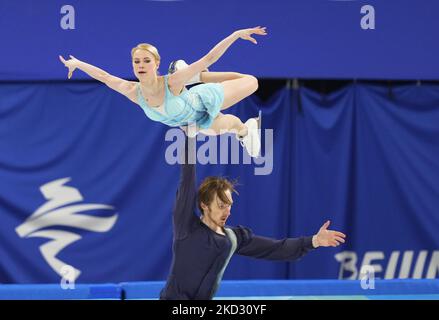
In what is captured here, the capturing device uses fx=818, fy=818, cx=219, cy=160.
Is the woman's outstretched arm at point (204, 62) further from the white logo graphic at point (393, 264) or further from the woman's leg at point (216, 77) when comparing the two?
the white logo graphic at point (393, 264)

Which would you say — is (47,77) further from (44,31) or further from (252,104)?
(252,104)

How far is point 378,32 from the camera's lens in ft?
20.5

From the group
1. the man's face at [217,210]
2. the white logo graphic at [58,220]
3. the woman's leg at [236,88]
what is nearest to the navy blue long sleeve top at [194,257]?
the man's face at [217,210]

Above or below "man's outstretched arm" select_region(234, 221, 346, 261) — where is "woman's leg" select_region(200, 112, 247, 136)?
above

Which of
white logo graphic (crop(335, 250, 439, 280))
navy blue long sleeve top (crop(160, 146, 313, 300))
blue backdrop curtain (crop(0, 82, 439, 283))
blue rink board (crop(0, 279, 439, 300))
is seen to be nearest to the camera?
navy blue long sleeve top (crop(160, 146, 313, 300))

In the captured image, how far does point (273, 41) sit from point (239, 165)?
1207mm

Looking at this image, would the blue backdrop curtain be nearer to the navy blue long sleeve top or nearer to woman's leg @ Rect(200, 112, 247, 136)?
woman's leg @ Rect(200, 112, 247, 136)

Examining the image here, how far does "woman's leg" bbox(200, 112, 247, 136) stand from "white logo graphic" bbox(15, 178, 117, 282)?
9.46 ft

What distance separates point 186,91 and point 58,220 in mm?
3337

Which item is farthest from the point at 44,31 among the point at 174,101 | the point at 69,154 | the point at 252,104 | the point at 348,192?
the point at 348,192

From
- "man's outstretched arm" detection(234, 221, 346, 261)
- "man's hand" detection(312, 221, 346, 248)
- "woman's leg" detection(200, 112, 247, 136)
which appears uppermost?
"woman's leg" detection(200, 112, 247, 136)

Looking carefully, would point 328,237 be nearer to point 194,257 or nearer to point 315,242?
point 315,242

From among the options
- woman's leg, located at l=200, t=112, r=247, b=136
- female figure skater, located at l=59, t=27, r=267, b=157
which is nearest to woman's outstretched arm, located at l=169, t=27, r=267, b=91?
female figure skater, located at l=59, t=27, r=267, b=157

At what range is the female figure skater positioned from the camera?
390cm
